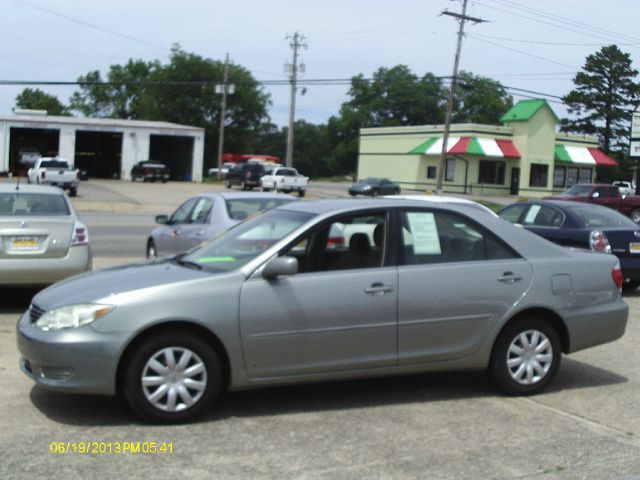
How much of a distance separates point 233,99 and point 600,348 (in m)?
92.8

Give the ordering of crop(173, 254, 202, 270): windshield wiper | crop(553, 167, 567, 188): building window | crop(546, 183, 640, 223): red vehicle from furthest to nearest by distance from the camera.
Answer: crop(553, 167, 567, 188): building window
crop(546, 183, 640, 223): red vehicle
crop(173, 254, 202, 270): windshield wiper

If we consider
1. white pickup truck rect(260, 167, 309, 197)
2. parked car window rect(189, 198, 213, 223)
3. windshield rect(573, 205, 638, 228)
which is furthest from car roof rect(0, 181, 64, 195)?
white pickup truck rect(260, 167, 309, 197)

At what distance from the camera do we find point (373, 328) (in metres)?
6.34

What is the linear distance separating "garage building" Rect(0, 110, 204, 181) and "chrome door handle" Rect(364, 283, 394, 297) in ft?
194

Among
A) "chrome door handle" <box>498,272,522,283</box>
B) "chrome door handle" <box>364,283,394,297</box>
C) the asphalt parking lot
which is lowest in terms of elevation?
the asphalt parking lot

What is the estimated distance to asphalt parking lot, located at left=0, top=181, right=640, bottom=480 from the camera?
5129mm

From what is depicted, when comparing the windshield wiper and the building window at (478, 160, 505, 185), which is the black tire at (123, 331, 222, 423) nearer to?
the windshield wiper

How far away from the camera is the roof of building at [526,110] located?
6856 cm

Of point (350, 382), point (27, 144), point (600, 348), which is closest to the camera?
point (350, 382)

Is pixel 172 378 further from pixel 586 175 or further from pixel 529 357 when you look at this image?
pixel 586 175

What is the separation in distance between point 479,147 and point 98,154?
3218cm

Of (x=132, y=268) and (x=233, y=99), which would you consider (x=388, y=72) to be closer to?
(x=233, y=99)

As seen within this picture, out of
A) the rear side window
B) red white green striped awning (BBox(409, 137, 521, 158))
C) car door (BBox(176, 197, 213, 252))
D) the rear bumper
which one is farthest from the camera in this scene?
red white green striped awning (BBox(409, 137, 521, 158))

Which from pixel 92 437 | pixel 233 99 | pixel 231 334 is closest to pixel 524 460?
pixel 231 334
